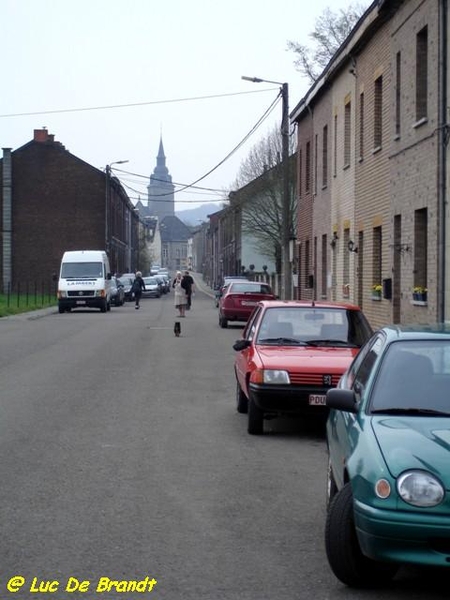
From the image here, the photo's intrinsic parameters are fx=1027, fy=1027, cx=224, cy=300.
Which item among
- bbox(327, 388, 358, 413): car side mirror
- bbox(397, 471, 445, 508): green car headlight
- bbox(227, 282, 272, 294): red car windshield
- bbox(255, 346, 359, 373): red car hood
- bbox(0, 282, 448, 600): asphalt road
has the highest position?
bbox(227, 282, 272, 294): red car windshield

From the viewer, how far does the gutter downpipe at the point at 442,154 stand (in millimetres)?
17500

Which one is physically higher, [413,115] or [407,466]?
[413,115]

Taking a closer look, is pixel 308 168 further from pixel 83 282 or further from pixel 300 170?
pixel 83 282

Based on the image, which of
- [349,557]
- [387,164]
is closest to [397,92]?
[387,164]

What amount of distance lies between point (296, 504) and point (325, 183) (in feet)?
85.0

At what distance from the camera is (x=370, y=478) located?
17.1 ft

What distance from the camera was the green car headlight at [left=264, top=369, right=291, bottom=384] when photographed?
1043 cm

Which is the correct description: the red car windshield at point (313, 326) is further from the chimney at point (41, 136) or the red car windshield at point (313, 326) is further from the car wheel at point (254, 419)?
the chimney at point (41, 136)

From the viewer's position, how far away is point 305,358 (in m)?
10.8

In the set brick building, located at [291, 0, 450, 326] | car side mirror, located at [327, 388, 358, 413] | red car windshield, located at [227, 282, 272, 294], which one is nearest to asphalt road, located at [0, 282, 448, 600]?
car side mirror, located at [327, 388, 358, 413]

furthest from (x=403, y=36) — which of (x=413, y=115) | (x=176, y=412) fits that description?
(x=176, y=412)

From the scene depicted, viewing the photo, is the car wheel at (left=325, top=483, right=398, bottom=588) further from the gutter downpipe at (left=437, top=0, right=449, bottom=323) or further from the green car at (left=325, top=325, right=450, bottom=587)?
the gutter downpipe at (left=437, top=0, right=449, bottom=323)

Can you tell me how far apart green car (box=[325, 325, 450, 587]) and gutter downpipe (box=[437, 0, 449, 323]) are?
36.3 ft

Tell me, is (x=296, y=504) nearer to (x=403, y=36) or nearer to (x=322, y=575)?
(x=322, y=575)
